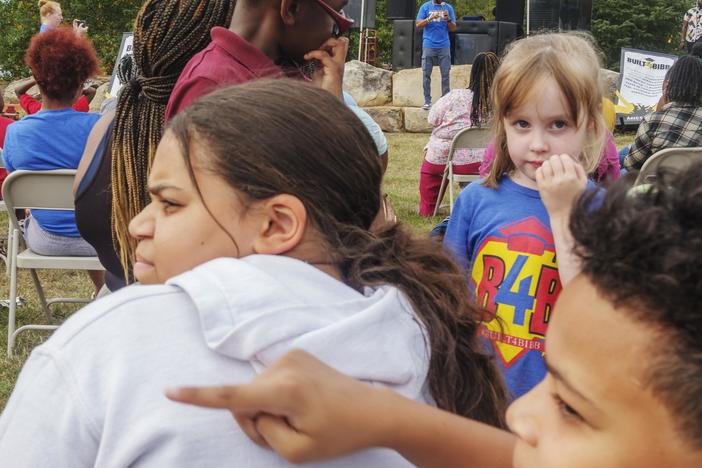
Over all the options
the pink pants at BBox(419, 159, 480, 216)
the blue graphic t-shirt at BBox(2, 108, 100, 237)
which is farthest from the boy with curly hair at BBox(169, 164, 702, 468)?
the pink pants at BBox(419, 159, 480, 216)

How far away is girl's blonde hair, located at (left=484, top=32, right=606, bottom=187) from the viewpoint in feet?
7.63

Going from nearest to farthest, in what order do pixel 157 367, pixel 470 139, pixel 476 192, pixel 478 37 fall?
pixel 157 367 → pixel 476 192 → pixel 470 139 → pixel 478 37

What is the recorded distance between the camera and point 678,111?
5.77 m

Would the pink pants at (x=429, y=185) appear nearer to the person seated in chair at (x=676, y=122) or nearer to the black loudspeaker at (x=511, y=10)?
the person seated in chair at (x=676, y=122)

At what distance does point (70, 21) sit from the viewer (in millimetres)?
28641

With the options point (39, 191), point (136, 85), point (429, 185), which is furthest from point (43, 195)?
point (429, 185)

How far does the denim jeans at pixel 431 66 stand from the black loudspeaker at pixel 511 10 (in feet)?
17.0

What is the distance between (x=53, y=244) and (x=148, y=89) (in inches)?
91.7

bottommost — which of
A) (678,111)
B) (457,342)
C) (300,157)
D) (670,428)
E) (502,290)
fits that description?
(678,111)

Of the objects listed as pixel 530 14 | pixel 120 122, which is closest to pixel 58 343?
pixel 120 122

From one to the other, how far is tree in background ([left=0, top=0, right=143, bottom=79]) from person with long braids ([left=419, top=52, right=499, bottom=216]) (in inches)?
873

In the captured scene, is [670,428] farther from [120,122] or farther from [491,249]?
[120,122]

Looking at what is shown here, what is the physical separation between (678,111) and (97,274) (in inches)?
154

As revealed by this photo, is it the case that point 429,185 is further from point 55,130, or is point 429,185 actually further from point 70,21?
point 70,21
